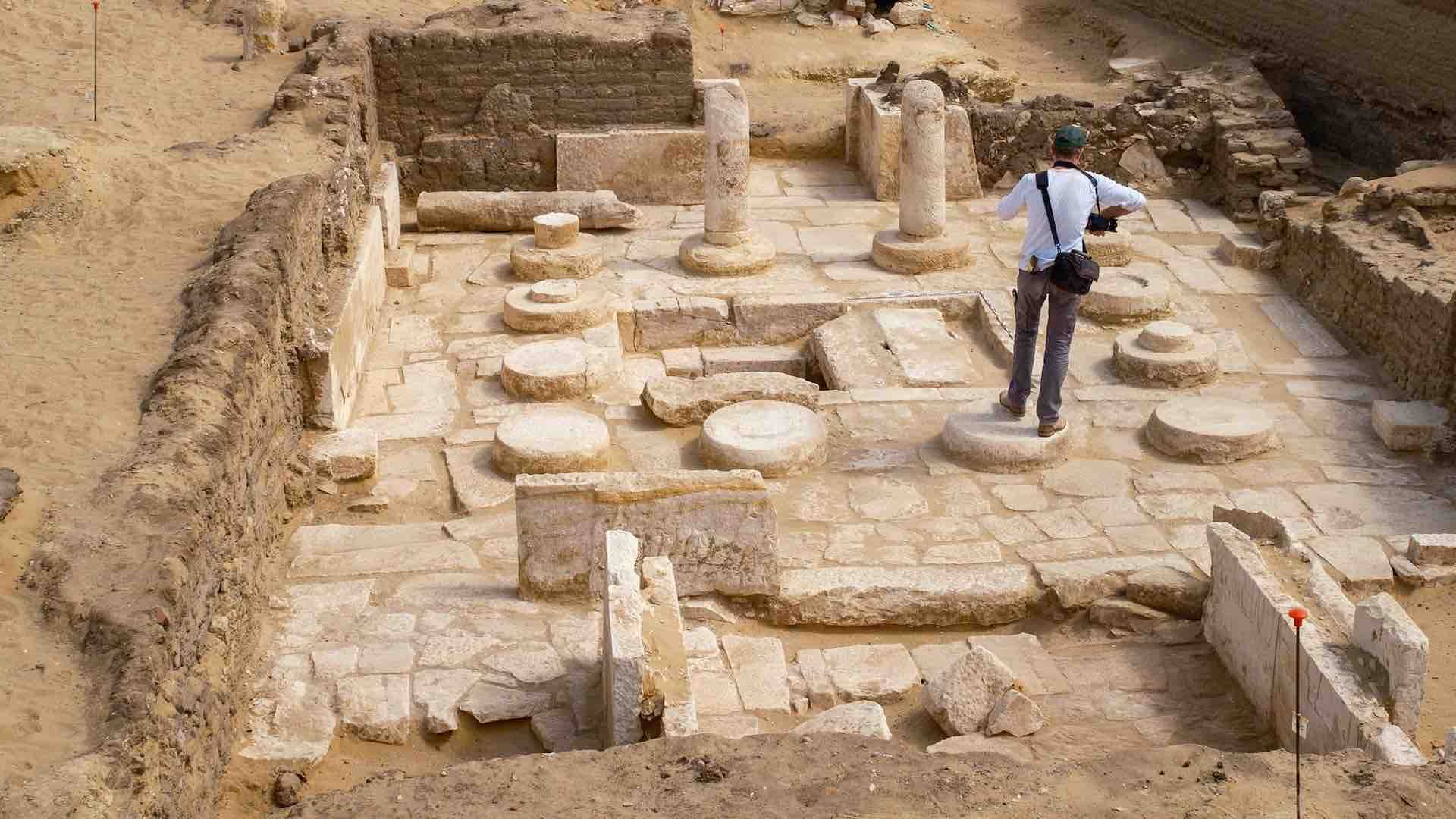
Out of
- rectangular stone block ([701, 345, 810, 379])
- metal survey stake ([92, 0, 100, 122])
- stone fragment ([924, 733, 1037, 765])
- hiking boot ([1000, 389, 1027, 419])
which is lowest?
rectangular stone block ([701, 345, 810, 379])

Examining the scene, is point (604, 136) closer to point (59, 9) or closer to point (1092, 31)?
point (59, 9)

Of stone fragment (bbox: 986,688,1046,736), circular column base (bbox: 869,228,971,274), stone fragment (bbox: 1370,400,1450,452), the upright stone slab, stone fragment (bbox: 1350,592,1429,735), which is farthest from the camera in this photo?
circular column base (bbox: 869,228,971,274)

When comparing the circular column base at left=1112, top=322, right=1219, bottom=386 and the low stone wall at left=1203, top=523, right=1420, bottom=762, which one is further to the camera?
the circular column base at left=1112, top=322, right=1219, bottom=386

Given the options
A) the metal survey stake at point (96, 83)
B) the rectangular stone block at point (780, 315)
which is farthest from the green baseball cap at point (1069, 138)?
the metal survey stake at point (96, 83)

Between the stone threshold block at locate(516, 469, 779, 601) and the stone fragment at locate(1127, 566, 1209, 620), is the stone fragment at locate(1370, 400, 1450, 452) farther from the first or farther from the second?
the stone threshold block at locate(516, 469, 779, 601)

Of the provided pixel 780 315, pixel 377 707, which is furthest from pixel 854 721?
pixel 780 315

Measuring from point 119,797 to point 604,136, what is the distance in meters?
9.33

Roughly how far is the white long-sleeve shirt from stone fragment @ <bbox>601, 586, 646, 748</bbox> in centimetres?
343

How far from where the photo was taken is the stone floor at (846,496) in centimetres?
633

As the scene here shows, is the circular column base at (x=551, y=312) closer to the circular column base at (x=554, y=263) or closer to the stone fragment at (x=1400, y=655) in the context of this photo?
the circular column base at (x=554, y=263)

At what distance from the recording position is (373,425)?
29.4 feet

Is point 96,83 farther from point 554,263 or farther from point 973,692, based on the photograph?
point 973,692

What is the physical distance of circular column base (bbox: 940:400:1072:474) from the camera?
8.38 meters

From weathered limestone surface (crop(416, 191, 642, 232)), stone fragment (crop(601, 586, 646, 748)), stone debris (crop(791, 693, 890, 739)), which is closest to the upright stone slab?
stone fragment (crop(601, 586, 646, 748))
